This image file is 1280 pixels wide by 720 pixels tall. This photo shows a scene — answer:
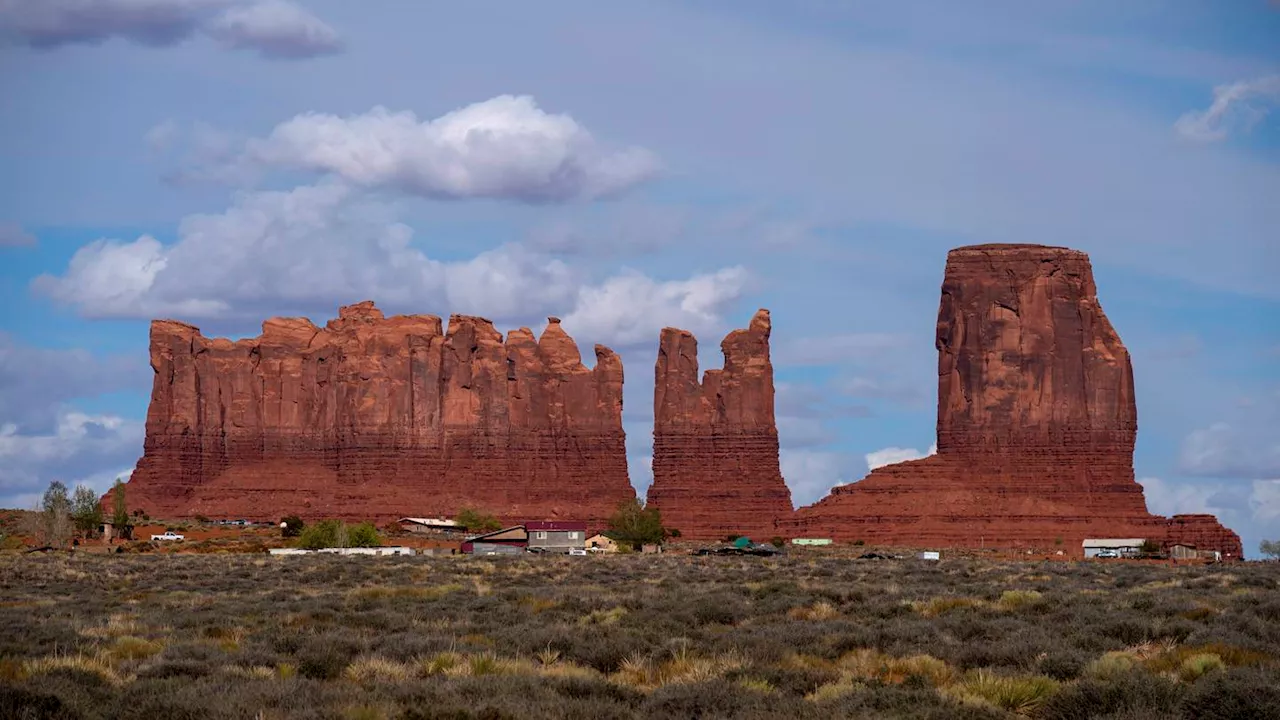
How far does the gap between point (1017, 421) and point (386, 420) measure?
6042 centimetres

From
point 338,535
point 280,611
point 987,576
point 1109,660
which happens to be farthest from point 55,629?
point 338,535

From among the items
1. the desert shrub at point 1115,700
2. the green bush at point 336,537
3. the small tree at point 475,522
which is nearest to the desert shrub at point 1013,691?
the desert shrub at point 1115,700

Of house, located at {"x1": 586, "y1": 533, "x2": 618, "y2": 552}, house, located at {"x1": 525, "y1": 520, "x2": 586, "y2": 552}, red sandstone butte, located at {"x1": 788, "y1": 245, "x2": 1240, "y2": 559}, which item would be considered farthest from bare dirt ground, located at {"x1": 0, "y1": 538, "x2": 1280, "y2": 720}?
red sandstone butte, located at {"x1": 788, "y1": 245, "x2": 1240, "y2": 559}

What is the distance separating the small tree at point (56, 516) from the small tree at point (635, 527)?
1529 inches

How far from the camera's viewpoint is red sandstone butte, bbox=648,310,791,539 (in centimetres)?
15212

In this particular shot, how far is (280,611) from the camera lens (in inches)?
1367

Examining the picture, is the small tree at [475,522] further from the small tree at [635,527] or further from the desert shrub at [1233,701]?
the desert shrub at [1233,701]

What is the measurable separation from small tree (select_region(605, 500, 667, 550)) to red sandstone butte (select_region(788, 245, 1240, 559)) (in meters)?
12.4

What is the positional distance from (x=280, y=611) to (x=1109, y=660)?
60.1 ft

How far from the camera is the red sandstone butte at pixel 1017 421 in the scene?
128m

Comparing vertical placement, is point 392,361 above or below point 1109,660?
above

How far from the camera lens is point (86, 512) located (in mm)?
117125

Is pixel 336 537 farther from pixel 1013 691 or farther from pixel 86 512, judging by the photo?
pixel 1013 691

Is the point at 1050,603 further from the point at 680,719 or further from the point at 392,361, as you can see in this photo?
the point at 392,361
